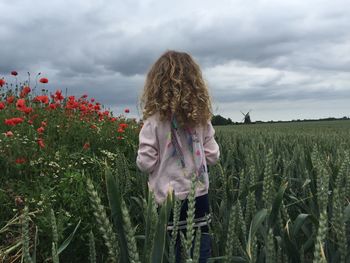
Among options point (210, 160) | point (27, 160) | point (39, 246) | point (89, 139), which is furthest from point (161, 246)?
point (89, 139)

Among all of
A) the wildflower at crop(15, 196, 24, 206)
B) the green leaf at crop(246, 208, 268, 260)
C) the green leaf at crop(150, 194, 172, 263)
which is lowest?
the wildflower at crop(15, 196, 24, 206)

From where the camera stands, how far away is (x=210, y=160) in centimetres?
293

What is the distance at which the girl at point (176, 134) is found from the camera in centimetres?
265

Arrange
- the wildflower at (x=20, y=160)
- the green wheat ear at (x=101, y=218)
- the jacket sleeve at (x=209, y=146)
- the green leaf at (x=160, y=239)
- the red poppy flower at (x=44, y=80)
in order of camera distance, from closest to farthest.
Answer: the green wheat ear at (x=101, y=218), the green leaf at (x=160, y=239), the jacket sleeve at (x=209, y=146), the wildflower at (x=20, y=160), the red poppy flower at (x=44, y=80)

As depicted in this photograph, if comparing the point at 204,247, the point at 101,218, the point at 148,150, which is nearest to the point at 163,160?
the point at 148,150

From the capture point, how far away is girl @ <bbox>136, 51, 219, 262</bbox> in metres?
2.65

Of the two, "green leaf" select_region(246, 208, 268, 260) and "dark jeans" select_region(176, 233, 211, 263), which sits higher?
"green leaf" select_region(246, 208, 268, 260)

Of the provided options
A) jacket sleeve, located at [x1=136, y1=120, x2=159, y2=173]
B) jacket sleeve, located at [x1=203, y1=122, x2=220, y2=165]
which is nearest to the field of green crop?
jacket sleeve, located at [x1=203, y1=122, x2=220, y2=165]

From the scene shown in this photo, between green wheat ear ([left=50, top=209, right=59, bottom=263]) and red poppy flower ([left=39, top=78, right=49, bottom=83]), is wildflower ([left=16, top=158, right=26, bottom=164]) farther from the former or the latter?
green wheat ear ([left=50, top=209, right=59, bottom=263])

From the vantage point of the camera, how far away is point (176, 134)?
105 inches

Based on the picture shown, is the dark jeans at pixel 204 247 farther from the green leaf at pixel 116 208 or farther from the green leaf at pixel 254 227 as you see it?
the green leaf at pixel 116 208

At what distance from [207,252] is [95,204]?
184cm

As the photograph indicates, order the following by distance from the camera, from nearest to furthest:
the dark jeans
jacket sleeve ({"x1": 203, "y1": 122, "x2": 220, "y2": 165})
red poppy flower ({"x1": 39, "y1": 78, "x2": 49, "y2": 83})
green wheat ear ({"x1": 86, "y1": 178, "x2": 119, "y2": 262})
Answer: green wheat ear ({"x1": 86, "y1": 178, "x2": 119, "y2": 262})
the dark jeans
jacket sleeve ({"x1": 203, "y1": 122, "x2": 220, "y2": 165})
red poppy flower ({"x1": 39, "y1": 78, "x2": 49, "y2": 83})

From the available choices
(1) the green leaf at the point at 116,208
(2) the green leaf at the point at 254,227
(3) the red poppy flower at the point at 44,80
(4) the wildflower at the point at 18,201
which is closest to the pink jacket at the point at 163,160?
(4) the wildflower at the point at 18,201
